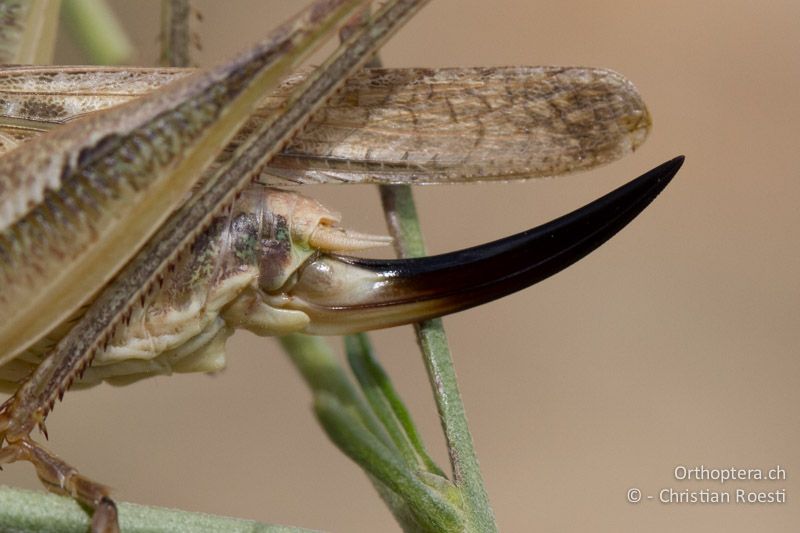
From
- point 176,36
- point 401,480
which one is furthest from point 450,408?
point 176,36

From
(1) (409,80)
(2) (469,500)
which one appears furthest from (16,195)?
(2) (469,500)

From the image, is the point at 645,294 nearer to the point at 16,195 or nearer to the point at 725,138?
the point at 725,138

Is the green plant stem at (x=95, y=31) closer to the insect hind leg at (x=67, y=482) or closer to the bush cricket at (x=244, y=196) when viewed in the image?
the bush cricket at (x=244, y=196)

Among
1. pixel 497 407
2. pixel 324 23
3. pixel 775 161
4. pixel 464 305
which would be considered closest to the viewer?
pixel 324 23

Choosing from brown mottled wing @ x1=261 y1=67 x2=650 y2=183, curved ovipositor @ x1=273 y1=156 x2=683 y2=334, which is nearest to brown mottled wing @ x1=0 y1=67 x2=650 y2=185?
brown mottled wing @ x1=261 y1=67 x2=650 y2=183

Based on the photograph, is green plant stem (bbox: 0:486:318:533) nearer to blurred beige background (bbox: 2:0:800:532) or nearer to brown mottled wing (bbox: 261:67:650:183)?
brown mottled wing (bbox: 261:67:650:183)

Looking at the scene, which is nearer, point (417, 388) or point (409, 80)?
point (409, 80)
